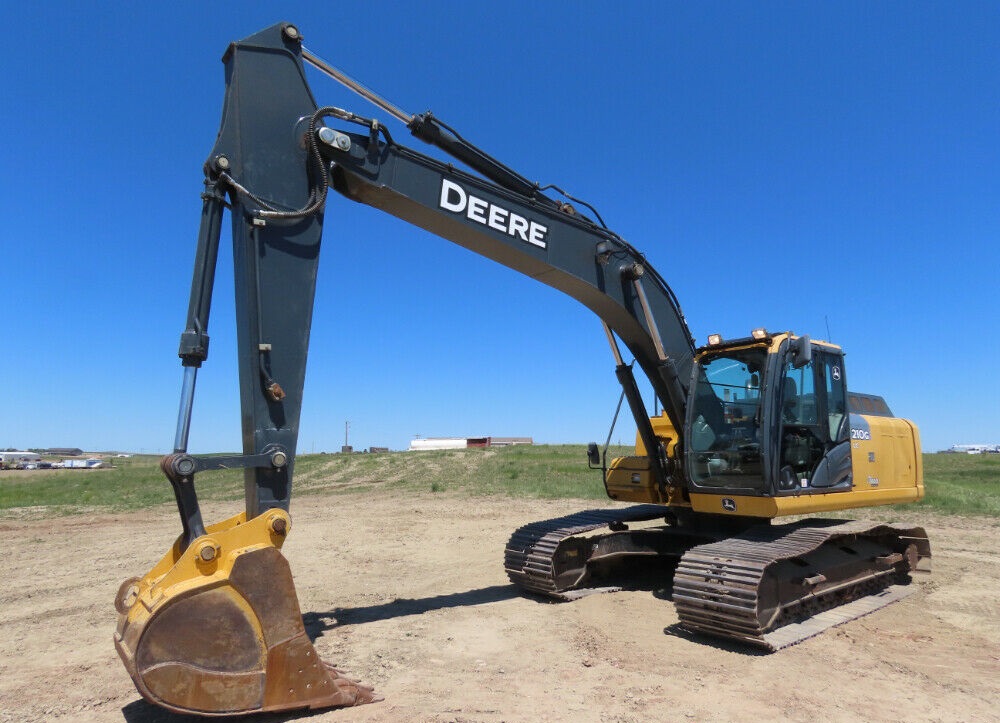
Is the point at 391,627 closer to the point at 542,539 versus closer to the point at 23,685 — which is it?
the point at 542,539

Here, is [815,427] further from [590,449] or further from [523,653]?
[523,653]

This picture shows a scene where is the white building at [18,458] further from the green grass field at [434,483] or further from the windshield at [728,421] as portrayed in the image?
the windshield at [728,421]

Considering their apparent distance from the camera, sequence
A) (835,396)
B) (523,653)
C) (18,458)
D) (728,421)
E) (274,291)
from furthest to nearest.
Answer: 1. (18,458)
2. (835,396)
3. (728,421)
4. (523,653)
5. (274,291)

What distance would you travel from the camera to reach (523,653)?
633cm

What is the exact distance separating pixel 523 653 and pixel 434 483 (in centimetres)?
1850

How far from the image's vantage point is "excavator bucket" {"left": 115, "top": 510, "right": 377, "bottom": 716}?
4227 millimetres

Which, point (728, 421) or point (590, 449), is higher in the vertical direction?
point (728, 421)

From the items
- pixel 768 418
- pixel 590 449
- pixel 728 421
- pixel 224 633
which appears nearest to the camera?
pixel 224 633

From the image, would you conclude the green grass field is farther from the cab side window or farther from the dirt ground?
the cab side window

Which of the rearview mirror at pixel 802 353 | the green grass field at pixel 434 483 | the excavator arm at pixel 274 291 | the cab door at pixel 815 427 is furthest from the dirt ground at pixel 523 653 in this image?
the green grass field at pixel 434 483

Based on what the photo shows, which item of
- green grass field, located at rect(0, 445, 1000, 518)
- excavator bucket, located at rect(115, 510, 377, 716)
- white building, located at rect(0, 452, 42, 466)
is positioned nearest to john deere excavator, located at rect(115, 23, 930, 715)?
excavator bucket, located at rect(115, 510, 377, 716)

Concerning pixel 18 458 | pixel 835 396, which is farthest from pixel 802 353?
pixel 18 458

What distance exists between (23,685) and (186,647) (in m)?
2.47

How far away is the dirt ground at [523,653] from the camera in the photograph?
5102mm
